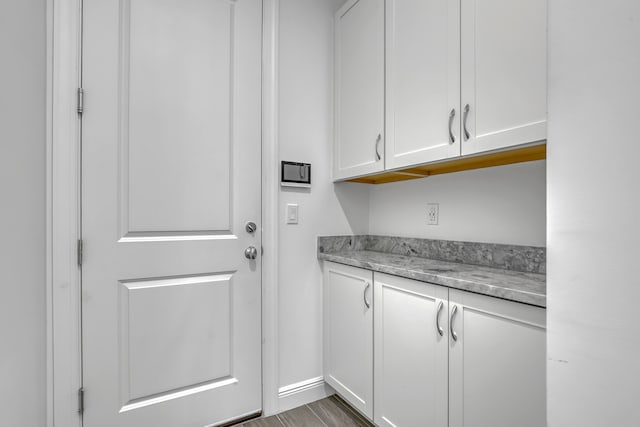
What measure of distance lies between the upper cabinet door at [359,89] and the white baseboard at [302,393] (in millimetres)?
1240

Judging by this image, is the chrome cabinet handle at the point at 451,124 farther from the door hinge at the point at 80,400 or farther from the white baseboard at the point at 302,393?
the door hinge at the point at 80,400

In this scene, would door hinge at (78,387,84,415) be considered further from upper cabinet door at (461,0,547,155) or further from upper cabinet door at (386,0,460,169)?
upper cabinet door at (461,0,547,155)

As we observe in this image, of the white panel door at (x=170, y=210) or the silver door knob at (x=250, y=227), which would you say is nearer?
the white panel door at (x=170, y=210)

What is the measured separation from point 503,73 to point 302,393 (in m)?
1.82

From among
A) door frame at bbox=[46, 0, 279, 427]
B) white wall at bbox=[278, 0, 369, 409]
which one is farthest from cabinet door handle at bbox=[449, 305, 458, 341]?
door frame at bbox=[46, 0, 279, 427]

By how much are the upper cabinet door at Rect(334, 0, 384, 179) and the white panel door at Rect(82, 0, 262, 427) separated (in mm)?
502

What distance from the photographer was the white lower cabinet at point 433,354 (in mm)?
852

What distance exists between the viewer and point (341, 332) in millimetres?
1607

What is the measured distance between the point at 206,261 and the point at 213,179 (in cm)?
42

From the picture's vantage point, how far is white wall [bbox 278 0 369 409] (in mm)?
1666

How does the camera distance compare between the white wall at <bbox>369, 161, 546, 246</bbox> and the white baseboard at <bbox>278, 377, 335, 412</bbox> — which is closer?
the white wall at <bbox>369, 161, 546, 246</bbox>

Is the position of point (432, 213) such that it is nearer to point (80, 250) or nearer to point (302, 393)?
point (302, 393)

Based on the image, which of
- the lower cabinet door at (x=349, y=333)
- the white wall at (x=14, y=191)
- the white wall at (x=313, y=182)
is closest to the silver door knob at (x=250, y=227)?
the white wall at (x=313, y=182)

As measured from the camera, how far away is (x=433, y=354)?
1099 millimetres
